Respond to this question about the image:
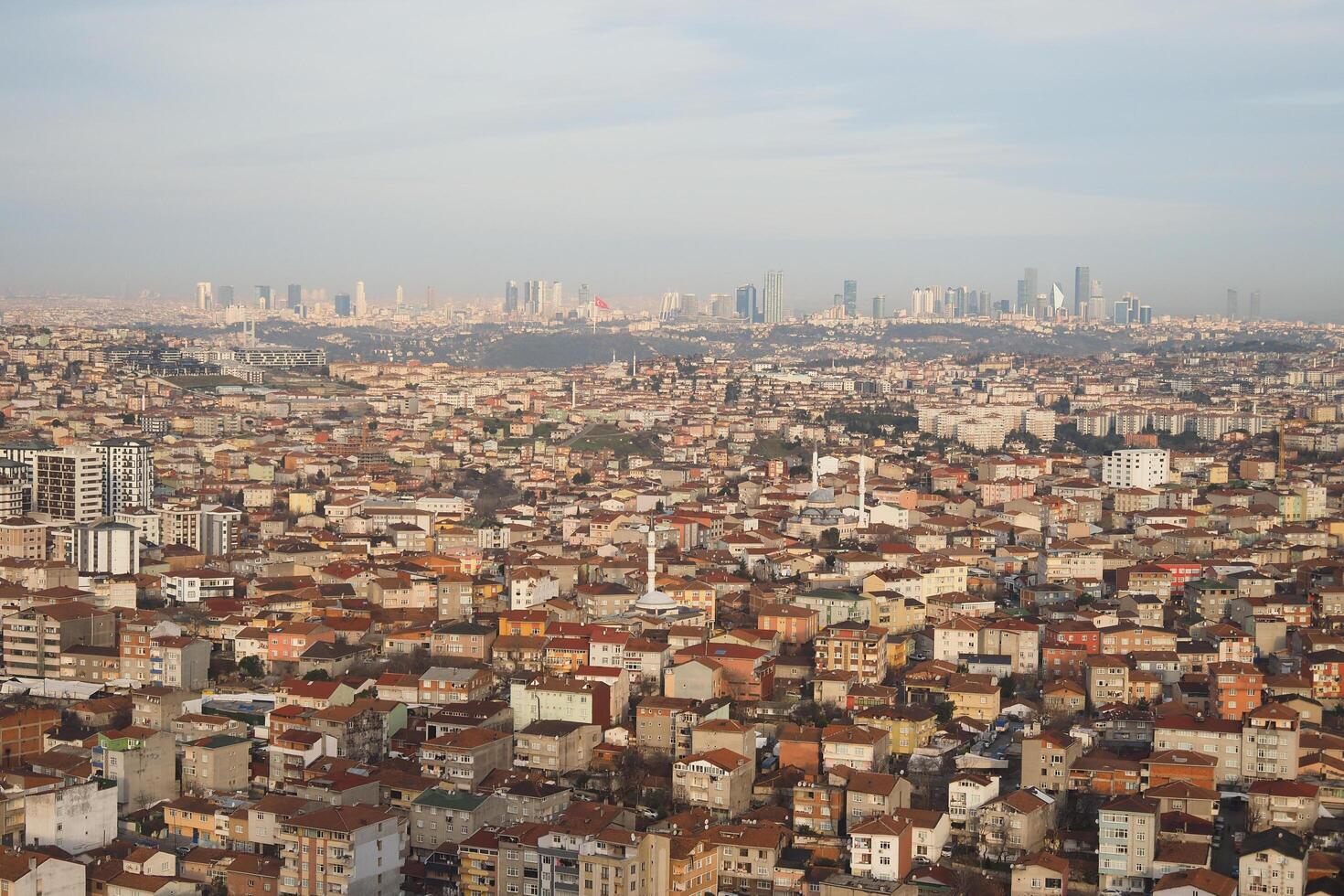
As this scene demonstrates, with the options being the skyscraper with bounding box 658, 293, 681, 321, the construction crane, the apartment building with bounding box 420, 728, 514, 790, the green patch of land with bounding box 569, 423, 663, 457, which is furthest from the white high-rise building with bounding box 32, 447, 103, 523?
the skyscraper with bounding box 658, 293, 681, 321

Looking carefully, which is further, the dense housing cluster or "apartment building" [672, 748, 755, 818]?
"apartment building" [672, 748, 755, 818]

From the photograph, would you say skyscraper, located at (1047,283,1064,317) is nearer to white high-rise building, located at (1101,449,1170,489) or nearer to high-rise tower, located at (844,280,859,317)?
high-rise tower, located at (844,280,859,317)

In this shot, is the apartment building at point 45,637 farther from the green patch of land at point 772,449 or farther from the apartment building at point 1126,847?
the green patch of land at point 772,449

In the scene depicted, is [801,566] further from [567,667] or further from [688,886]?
[688,886]

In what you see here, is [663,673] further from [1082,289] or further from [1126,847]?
[1082,289]

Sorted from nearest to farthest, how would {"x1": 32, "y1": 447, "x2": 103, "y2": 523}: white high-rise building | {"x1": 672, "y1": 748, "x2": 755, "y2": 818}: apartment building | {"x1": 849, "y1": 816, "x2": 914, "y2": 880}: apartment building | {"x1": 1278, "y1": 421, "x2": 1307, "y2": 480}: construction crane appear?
{"x1": 849, "y1": 816, "x2": 914, "y2": 880}: apartment building < {"x1": 672, "y1": 748, "x2": 755, "y2": 818}: apartment building < {"x1": 32, "y1": 447, "x2": 103, "y2": 523}: white high-rise building < {"x1": 1278, "y1": 421, "x2": 1307, "y2": 480}: construction crane

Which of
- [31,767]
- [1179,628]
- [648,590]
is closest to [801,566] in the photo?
[648,590]

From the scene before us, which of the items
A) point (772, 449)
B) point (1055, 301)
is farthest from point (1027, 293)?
point (772, 449)
